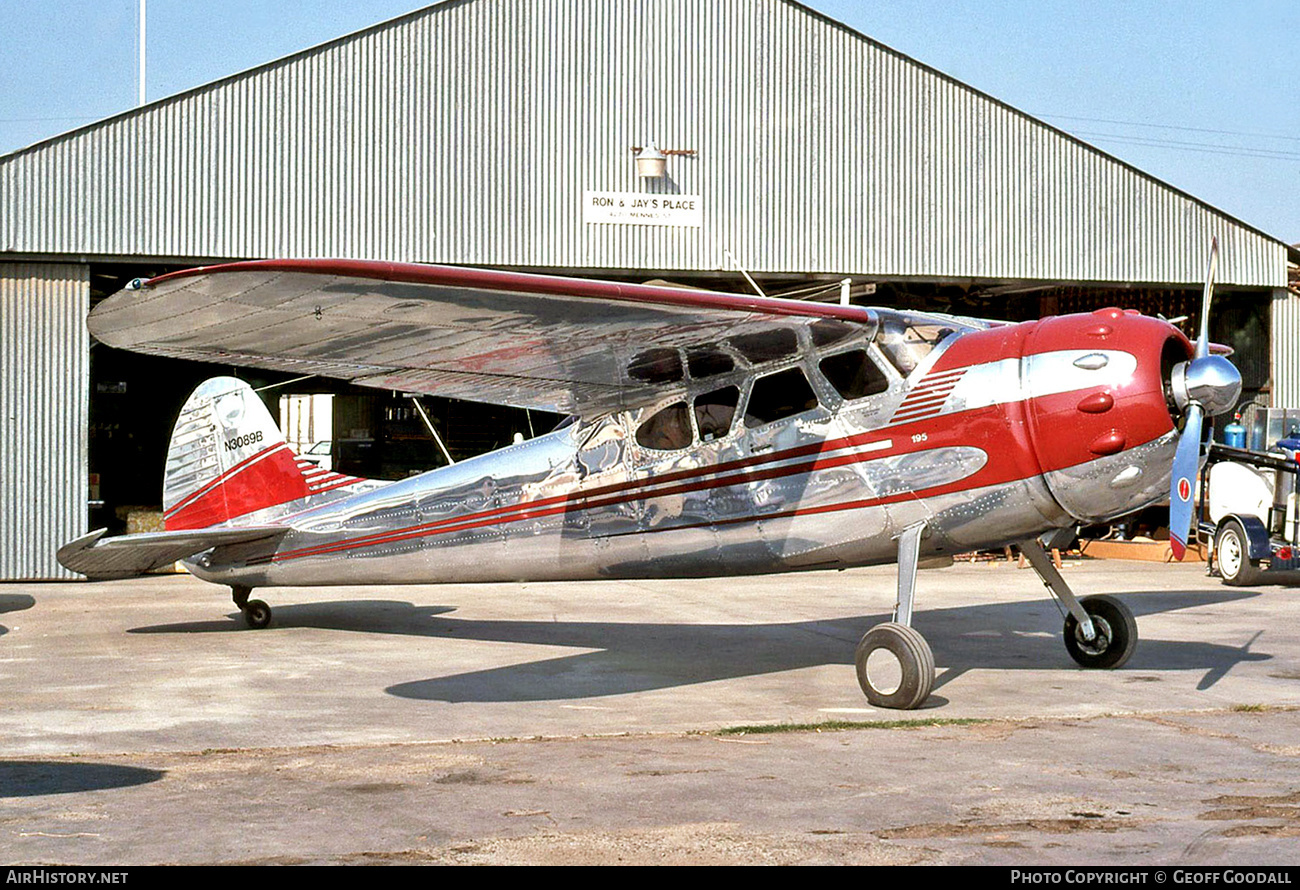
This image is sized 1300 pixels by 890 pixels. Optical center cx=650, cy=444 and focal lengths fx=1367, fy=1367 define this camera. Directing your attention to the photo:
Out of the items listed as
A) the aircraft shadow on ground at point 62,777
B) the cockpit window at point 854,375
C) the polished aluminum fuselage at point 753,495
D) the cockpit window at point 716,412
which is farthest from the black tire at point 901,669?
the aircraft shadow on ground at point 62,777

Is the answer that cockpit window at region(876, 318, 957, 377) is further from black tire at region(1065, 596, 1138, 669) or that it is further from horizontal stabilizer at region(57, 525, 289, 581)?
horizontal stabilizer at region(57, 525, 289, 581)

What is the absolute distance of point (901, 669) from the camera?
8727 mm

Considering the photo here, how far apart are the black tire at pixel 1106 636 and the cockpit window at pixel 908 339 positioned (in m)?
2.67

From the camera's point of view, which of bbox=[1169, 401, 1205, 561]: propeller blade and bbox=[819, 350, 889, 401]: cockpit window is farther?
bbox=[819, 350, 889, 401]: cockpit window

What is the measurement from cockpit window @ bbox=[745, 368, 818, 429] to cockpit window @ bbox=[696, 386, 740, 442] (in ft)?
0.53

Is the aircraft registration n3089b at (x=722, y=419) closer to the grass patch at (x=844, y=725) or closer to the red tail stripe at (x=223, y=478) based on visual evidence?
the grass patch at (x=844, y=725)

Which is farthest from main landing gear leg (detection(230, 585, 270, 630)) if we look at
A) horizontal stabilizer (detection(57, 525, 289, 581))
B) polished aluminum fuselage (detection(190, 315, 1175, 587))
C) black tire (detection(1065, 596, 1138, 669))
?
black tire (detection(1065, 596, 1138, 669))

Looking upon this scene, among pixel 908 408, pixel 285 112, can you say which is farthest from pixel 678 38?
pixel 908 408

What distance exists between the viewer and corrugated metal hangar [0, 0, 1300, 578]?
1906 centimetres

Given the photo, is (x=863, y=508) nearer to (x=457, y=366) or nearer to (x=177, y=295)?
(x=457, y=366)

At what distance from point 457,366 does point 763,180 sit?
1186cm

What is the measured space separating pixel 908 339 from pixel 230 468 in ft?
22.9

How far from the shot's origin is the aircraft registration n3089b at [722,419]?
798cm

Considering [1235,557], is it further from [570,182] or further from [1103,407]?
[1103,407]
